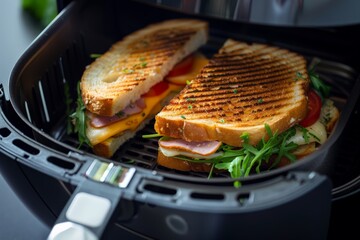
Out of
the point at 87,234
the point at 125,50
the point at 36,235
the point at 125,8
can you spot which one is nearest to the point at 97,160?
the point at 87,234

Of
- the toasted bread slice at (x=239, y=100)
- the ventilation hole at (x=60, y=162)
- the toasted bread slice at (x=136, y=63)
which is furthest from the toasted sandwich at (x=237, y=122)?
the ventilation hole at (x=60, y=162)

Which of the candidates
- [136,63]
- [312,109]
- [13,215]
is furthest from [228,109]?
[13,215]

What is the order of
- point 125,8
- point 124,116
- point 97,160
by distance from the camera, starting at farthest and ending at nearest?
point 125,8 → point 124,116 → point 97,160

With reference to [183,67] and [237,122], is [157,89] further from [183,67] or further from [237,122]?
[237,122]

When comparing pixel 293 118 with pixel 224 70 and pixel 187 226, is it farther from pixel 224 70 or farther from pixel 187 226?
pixel 187 226

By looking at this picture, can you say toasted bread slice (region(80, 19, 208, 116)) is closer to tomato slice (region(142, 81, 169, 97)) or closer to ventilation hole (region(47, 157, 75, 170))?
tomato slice (region(142, 81, 169, 97))

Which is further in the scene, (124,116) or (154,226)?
(124,116)

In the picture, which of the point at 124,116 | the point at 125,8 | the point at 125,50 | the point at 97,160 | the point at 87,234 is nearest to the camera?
the point at 87,234
